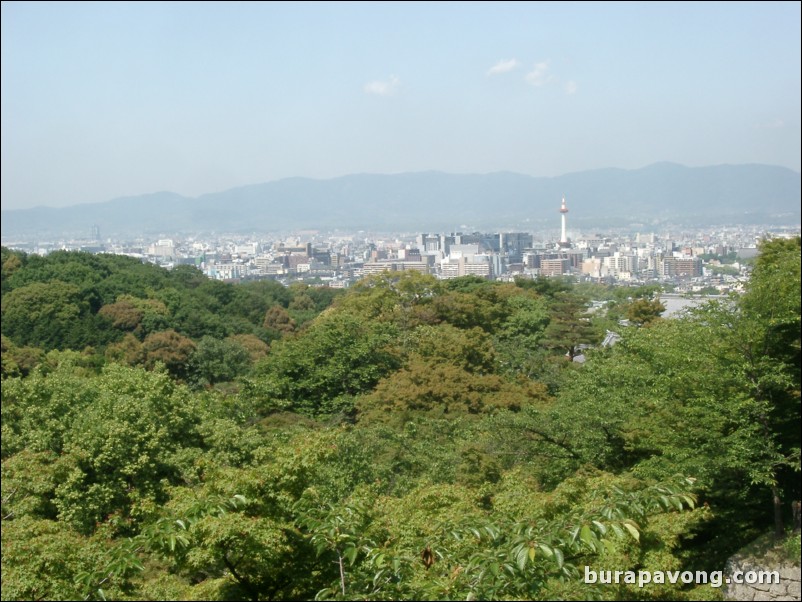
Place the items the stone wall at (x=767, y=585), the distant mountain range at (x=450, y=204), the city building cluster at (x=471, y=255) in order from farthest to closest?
the distant mountain range at (x=450, y=204)
the city building cluster at (x=471, y=255)
the stone wall at (x=767, y=585)

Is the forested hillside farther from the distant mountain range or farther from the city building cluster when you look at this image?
the distant mountain range

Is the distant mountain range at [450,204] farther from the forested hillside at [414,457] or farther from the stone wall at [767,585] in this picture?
the stone wall at [767,585]

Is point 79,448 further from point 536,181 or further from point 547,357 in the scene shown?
point 536,181

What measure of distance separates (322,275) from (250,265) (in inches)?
194

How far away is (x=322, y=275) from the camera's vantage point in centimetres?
3712

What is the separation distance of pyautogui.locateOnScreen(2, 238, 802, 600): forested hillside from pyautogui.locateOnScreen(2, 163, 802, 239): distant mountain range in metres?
23.2

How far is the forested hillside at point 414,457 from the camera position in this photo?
10.7 ft

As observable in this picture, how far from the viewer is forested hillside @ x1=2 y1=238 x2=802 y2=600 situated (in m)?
3.27

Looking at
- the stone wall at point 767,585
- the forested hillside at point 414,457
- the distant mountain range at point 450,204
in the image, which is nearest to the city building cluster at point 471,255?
the distant mountain range at point 450,204

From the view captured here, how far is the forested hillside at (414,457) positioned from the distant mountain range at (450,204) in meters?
23.2

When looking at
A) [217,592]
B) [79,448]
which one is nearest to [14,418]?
[79,448]

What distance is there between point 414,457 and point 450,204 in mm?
78661

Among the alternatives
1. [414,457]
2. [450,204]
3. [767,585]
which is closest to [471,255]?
[414,457]

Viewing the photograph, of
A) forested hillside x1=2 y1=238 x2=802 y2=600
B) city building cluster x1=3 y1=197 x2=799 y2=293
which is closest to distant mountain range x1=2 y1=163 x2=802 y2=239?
city building cluster x1=3 y1=197 x2=799 y2=293
